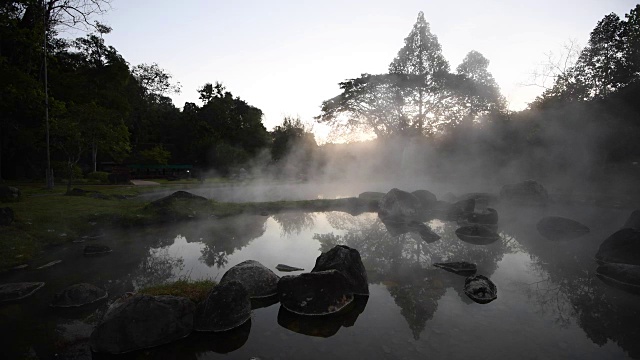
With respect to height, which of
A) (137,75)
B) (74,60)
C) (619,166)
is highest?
(137,75)

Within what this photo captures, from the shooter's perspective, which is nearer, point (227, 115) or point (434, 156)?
point (434, 156)

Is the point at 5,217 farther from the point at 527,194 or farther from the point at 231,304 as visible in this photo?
the point at 527,194

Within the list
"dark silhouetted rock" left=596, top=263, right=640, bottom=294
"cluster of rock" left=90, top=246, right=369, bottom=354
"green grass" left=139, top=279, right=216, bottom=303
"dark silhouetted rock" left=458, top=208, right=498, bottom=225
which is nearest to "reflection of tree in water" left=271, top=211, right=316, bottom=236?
"cluster of rock" left=90, top=246, right=369, bottom=354

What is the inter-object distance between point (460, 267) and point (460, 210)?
914cm

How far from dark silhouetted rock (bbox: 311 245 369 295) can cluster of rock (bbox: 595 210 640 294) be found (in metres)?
6.44

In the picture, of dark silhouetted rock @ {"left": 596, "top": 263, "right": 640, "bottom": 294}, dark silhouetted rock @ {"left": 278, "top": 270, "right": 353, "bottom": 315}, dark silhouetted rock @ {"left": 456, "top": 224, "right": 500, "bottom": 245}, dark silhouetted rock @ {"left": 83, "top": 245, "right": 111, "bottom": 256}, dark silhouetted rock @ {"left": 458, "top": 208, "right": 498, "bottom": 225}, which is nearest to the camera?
dark silhouetted rock @ {"left": 278, "top": 270, "right": 353, "bottom": 315}

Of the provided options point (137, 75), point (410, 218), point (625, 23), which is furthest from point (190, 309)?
point (137, 75)

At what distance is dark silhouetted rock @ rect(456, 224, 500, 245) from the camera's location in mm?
12527

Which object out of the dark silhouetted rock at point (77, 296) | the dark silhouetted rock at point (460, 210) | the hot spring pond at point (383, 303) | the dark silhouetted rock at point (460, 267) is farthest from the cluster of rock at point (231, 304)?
the dark silhouetted rock at point (460, 210)

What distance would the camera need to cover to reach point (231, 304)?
5.84m

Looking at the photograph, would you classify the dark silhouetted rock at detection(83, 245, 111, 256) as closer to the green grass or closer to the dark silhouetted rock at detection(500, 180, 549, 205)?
the green grass

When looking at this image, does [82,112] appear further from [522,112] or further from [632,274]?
[522,112]

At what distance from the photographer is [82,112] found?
63.2 feet

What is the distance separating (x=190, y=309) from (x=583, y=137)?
32.7 meters
